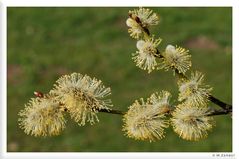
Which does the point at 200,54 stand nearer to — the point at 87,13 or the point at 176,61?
the point at 87,13

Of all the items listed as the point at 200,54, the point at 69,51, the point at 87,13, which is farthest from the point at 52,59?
the point at 200,54

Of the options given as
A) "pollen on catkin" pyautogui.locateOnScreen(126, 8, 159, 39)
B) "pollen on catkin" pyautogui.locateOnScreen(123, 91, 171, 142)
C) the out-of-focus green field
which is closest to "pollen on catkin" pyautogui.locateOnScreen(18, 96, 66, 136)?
"pollen on catkin" pyautogui.locateOnScreen(123, 91, 171, 142)

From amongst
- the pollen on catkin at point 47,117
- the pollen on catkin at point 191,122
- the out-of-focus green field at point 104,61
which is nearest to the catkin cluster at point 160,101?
the pollen on catkin at point 191,122

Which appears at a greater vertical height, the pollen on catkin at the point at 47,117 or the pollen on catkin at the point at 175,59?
the pollen on catkin at the point at 175,59

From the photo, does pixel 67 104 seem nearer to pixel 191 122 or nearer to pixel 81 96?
pixel 81 96

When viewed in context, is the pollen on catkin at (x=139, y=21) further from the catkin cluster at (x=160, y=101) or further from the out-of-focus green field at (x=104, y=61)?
the out-of-focus green field at (x=104, y=61)

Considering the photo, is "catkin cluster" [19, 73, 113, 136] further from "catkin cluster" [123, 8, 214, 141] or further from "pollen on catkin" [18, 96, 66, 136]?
"catkin cluster" [123, 8, 214, 141]
